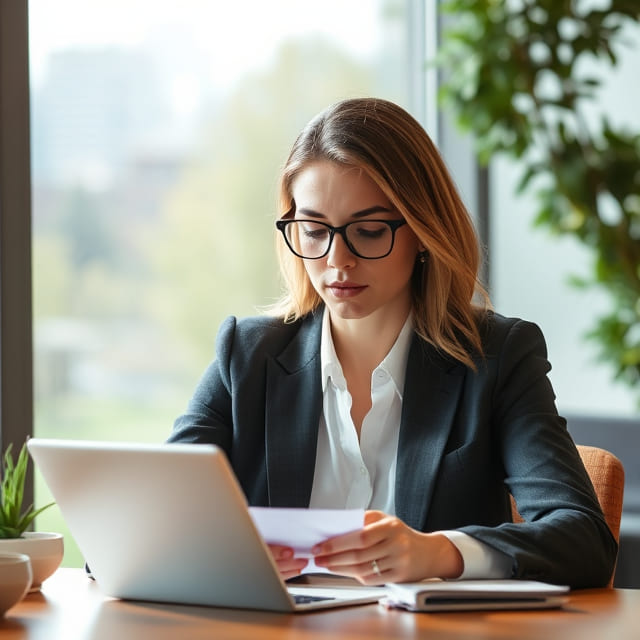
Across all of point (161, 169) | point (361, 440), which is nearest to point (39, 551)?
point (361, 440)

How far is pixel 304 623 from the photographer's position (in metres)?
1.36

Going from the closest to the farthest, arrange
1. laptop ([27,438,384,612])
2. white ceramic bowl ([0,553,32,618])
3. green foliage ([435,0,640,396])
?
1. laptop ([27,438,384,612])
2. white ceramic bowl ([0,553,32,618])
3. green foliage ([435,0,640,396])

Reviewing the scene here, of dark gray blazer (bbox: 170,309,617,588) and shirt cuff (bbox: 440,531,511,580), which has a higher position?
dark gray blazer (bbox: 170,309,617,588)

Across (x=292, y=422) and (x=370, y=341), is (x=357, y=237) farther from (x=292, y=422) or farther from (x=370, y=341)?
(x=292, y=422)

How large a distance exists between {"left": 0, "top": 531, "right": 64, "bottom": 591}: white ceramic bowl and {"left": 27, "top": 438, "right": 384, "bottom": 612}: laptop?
118 millimetres

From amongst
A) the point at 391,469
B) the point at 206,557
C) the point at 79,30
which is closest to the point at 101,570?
the point at 206,557

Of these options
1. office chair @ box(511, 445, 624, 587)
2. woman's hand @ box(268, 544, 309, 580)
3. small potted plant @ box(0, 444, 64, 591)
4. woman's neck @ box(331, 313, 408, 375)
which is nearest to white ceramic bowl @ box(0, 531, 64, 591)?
small potted plant @ box(0, 444, 64, 591)

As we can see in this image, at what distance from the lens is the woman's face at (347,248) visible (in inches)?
77.1

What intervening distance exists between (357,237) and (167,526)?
77 centimetres

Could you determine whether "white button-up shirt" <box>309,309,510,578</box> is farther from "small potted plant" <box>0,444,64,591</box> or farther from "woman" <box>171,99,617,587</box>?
"small potted plant" <box>0,444,64,591</box>

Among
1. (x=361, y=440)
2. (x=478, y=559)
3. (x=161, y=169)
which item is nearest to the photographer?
(x=478, y=559)

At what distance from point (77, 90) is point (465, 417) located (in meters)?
1.64

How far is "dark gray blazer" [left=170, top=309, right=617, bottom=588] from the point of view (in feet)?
6.03

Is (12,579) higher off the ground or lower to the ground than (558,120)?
lower
